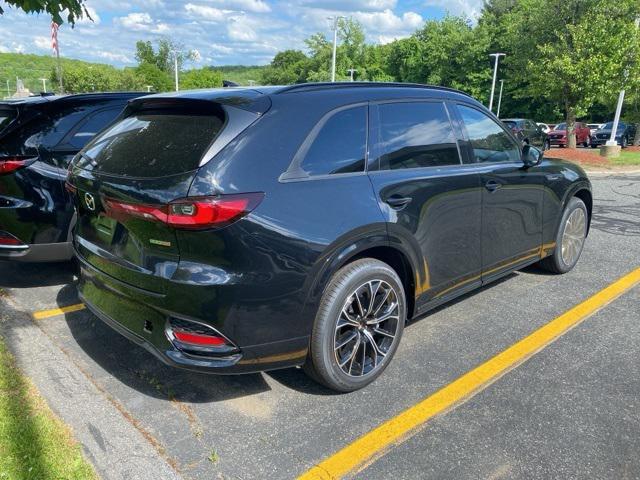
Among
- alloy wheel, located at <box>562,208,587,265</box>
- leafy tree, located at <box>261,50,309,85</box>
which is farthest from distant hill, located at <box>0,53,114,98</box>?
alloy wheel, located at <box>562,208,587,265</box>

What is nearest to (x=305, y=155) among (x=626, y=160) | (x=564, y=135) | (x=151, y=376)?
(x=151, y=376)

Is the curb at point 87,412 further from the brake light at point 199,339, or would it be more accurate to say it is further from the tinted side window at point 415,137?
the tinted side window at point 415,137

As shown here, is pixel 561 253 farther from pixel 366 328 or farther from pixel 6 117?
pixel 6 117

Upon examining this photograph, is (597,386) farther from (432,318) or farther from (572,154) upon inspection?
(572,154)

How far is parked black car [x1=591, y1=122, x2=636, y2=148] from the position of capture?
27.8 m

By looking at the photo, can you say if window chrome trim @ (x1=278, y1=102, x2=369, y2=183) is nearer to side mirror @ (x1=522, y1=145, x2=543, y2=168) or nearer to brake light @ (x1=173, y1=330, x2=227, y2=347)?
brake light @ (x1=173, y1=330, x2=227, y2=347)

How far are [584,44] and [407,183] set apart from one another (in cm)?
1861

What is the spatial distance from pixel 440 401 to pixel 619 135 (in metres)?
29.4

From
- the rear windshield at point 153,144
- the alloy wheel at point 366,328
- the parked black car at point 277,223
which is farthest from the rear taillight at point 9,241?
the alloy wheel at point 366,328

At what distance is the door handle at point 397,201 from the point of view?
124 inches

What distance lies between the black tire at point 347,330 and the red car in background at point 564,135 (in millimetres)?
27523

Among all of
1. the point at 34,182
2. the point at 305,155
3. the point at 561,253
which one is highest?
the point at 305,155

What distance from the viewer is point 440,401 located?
303cm

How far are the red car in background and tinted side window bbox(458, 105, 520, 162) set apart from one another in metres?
25.8
